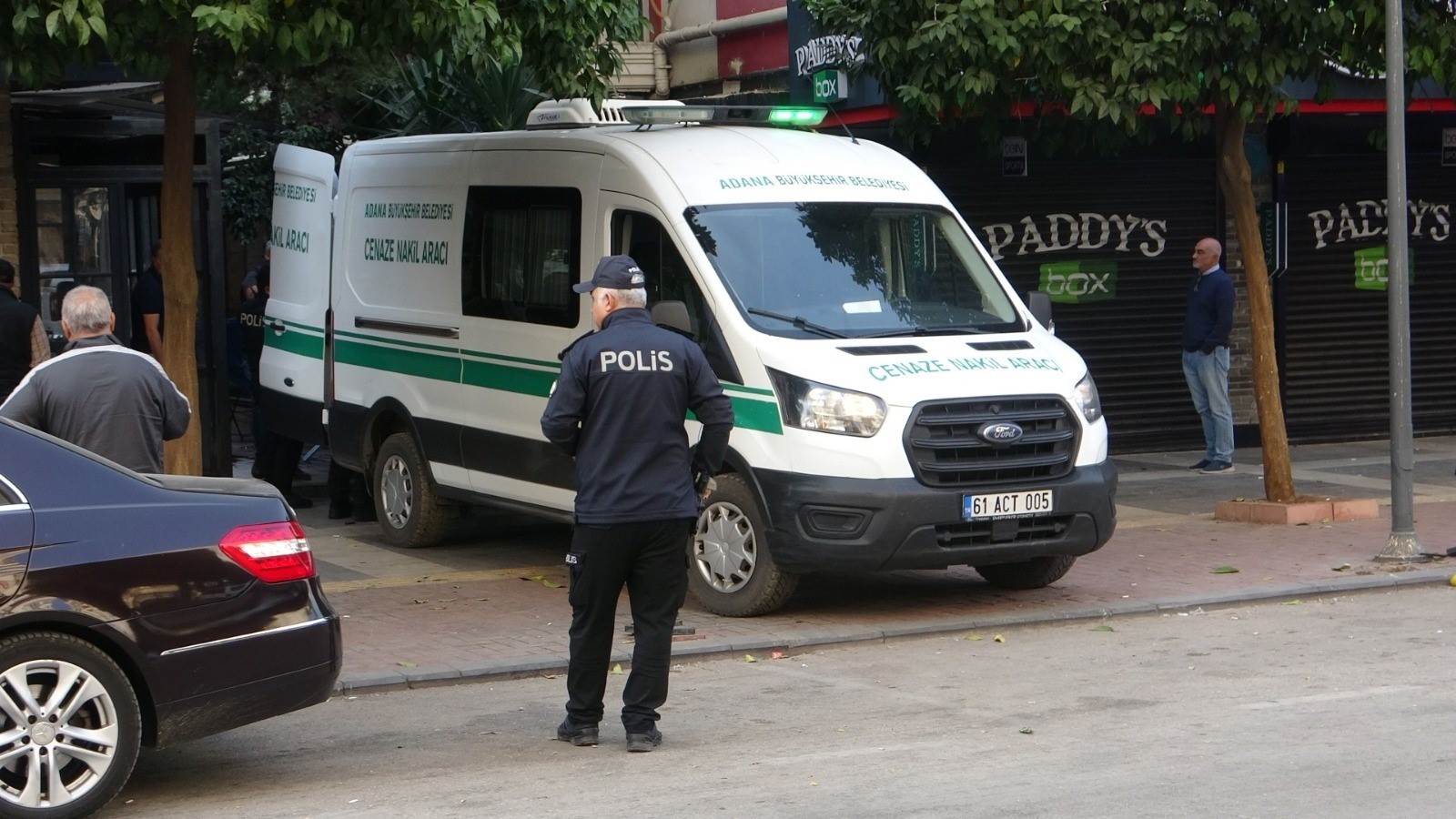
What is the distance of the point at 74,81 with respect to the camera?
14.9 meters

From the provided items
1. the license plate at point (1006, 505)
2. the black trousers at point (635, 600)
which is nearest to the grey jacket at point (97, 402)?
the black trousers at point (635, 600)

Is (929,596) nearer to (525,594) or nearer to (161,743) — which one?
Result: (525,594)

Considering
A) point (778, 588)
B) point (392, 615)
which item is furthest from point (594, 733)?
point (392, 615)

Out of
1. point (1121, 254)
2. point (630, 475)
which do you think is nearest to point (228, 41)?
point (630, 475)

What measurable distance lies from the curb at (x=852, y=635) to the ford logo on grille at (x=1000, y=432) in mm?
964

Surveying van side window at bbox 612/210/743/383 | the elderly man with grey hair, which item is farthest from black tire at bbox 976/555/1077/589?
the elderly man with grey hair

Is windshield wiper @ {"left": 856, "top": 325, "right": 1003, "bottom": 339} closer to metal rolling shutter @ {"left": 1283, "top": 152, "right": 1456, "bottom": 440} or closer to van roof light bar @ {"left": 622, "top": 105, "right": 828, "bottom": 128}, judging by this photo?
van roof light bar @ {"left": 622, "top": 105, "right": 828, "bottom": 128}

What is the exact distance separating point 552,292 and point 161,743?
505 centimetres

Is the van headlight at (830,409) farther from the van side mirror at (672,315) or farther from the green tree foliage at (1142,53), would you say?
the green tree foliage at (1142,53)

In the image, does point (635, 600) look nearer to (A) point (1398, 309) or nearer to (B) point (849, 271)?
(B) point (849, 271)

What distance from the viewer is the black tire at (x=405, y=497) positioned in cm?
1214

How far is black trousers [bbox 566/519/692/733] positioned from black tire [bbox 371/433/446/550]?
521 cm

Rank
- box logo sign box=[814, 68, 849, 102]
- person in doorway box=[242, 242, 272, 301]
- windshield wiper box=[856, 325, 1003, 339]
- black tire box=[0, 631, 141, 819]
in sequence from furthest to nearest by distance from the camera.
→ 1. box logo sign box=[814, 68, 849, 102]
2. person in doorway box=[242, 242, 272, 301]
3. windshield wiper box=[856, 325, 1003, 339]
4. black tire box=[0, 631, 141, 819]

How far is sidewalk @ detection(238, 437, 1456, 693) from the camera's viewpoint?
9.04m
